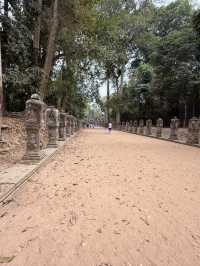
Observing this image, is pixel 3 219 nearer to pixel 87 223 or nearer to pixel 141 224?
pixel 87 223

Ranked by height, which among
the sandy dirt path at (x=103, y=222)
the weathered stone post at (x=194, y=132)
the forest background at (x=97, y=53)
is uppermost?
the forest background at (x=97, y=53)

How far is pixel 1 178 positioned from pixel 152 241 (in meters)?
3.12

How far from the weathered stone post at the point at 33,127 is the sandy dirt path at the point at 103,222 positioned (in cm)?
124

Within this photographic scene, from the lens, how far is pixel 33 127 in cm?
668

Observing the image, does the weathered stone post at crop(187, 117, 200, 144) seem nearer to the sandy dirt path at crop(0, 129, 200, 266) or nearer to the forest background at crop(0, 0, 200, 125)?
the forest background at crop(0, 0, 200, 125)

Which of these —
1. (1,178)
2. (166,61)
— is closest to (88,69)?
(166,61)

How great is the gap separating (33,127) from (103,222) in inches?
162

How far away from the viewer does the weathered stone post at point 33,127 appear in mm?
6621

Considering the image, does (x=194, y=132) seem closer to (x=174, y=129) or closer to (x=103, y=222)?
(x=174, y=129)

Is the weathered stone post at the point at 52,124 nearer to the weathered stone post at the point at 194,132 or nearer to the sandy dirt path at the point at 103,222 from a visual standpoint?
the sandy dirt path at the point at 103,222

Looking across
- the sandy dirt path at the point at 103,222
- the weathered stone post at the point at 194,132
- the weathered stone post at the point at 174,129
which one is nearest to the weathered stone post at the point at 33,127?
the sandy dirt path at the point at 103,222

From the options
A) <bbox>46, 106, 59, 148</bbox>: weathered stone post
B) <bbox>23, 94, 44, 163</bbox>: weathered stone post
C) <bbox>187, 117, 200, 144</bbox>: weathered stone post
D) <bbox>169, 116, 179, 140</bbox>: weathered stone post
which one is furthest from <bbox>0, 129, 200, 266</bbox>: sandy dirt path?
<bbox>169, 116, 179, 140</bbox>: weathered stone post

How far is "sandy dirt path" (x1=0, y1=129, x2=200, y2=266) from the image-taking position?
238cm

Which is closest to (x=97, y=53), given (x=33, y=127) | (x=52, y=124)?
(x=52, y=124)
